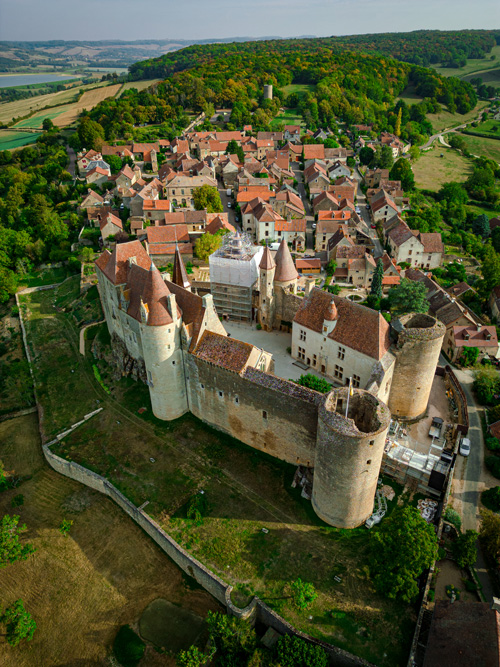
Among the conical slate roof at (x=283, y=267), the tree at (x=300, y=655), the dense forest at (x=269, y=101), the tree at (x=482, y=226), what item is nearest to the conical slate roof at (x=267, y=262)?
the conical slate roof at (x=283, y=267)

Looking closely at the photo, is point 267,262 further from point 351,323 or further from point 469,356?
point 469,356

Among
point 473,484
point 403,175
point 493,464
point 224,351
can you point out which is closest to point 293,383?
point 224,351

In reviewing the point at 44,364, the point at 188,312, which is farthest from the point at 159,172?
the point at 188,312

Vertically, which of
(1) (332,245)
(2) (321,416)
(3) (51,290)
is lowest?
(3) (51,290)

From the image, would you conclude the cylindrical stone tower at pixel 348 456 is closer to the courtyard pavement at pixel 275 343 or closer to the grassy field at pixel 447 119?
the courtyard pavement at pixel 275 343

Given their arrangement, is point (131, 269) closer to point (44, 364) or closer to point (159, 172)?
point (44, 364)
